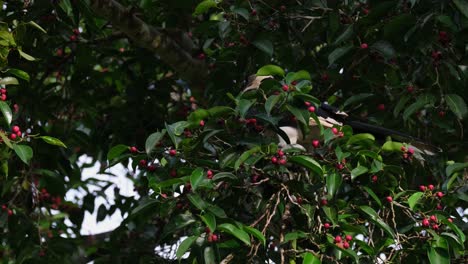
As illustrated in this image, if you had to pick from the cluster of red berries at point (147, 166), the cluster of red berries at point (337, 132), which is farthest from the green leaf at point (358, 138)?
the cluster of red berries at point (147, 166)

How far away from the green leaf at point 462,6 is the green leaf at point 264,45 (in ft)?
2.93

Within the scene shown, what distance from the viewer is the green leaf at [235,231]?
3.34 meters

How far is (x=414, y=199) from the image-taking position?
144 inches

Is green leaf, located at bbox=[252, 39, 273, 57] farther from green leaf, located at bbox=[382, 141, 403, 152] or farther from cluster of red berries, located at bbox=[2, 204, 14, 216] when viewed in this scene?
cluster of red berries, located at bbox=[2, 204, 14, 216]

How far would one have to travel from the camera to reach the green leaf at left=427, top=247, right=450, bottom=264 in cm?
357

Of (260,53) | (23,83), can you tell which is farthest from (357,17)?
(23,83)

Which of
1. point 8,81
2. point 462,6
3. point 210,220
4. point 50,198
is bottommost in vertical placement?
point 50,198

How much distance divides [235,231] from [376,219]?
2.09ft

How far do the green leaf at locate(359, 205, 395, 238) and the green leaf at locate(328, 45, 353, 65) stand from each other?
33.9 inches

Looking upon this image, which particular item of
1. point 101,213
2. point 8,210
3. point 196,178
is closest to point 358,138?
point 196,178

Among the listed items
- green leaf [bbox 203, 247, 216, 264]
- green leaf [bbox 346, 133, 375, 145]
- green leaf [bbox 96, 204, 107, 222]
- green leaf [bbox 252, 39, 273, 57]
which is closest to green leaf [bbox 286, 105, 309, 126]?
green leaf [bbox 346, 133, 375, 145]

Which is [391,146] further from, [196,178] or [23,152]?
[23,152]

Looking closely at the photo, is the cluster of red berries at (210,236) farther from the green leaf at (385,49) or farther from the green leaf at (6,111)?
the green leaf at (385,49)

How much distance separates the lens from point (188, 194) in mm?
3506
